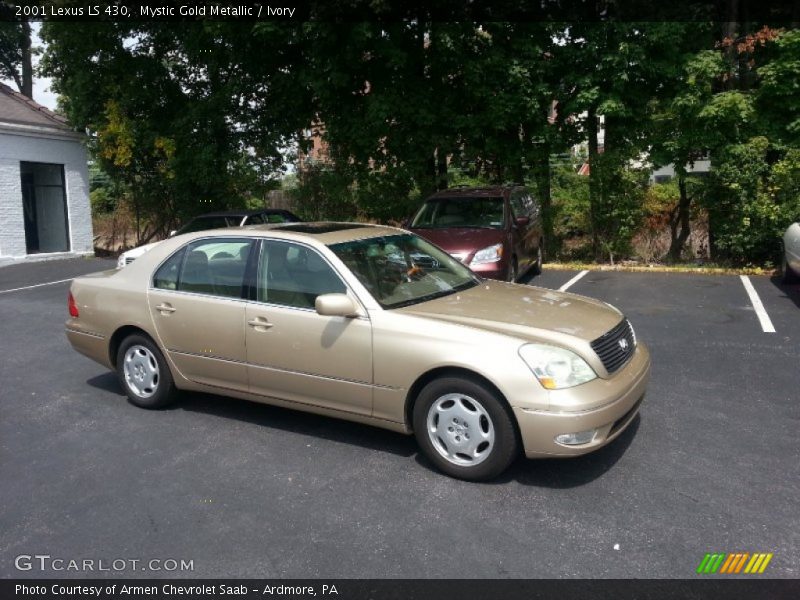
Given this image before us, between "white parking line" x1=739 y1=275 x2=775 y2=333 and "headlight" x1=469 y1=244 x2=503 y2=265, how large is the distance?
3.35 meters

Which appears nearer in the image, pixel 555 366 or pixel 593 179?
pixel 555 366

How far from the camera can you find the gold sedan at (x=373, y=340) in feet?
13.3

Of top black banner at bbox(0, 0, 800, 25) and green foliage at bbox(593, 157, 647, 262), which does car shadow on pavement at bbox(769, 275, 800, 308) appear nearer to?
green foliage at bbox(593, 157, 647, 262)

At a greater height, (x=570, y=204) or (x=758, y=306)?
(x=570, y=204)

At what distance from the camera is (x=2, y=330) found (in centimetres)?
918

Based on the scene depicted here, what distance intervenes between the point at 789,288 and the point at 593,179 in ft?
14.7

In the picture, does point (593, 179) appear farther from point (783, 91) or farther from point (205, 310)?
point (205, 310)

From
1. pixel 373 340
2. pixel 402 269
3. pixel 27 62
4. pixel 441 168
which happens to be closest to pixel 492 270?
pixel 402 269

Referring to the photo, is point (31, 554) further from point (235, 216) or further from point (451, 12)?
point (451, 12)

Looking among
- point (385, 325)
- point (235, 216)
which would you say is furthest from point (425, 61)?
point (385, 325)

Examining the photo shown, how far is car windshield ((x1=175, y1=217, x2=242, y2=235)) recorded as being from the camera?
12.5 metres

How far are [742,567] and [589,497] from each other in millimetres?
904
